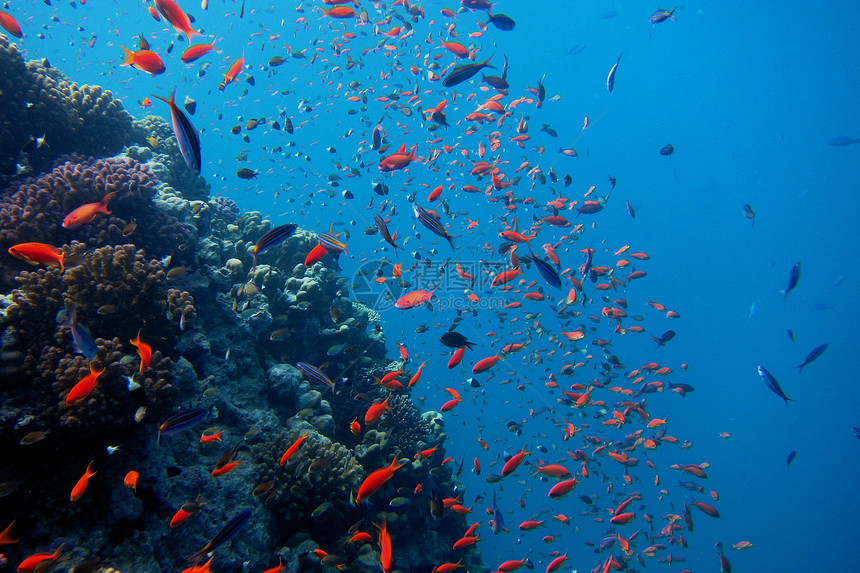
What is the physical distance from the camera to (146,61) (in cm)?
423

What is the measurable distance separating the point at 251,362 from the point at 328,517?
2.84m

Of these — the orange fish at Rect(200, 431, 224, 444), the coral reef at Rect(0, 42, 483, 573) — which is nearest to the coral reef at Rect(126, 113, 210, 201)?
the coral reef at Rect(0, 42, 483, 573)

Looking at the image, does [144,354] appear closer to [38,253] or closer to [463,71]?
[38,253]

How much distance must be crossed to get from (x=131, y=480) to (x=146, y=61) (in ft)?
16.1

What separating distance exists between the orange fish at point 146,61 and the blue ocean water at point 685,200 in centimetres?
3153

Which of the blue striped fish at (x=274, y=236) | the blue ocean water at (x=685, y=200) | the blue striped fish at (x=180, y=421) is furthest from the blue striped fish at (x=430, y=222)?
the blue ocean water at (x=685, y=200)

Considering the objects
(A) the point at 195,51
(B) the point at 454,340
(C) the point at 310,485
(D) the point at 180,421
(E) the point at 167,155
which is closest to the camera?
(D) the point at 180,421

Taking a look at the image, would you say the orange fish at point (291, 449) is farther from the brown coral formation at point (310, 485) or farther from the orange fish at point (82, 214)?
the orange fish at point (82, 214)

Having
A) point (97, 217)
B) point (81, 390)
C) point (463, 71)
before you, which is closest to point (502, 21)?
point (463, 71)

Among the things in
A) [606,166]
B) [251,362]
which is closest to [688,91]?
[606,166]

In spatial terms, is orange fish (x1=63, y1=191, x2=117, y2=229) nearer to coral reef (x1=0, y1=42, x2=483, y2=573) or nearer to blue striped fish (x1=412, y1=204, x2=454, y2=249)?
coral reef (x1=0, y1=42, x2=483, y2=573)

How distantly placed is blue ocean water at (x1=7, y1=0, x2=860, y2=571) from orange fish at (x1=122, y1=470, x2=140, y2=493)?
33.1 meters

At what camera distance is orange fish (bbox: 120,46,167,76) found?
13.5 feet

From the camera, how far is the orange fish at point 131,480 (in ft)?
9.78
